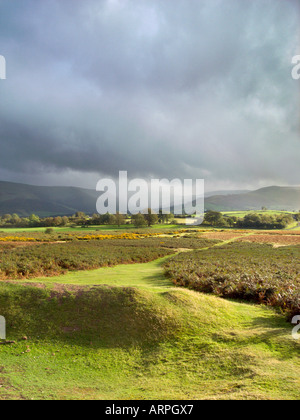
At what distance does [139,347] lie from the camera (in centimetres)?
926

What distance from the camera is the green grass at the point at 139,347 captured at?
22.5 feet

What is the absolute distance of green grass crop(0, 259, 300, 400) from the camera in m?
6.85

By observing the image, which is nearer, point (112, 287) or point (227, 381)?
point (227, 381)

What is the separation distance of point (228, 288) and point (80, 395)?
35.0 ft

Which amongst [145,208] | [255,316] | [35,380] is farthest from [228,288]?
[145,208]

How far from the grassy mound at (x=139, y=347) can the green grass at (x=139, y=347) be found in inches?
1.1

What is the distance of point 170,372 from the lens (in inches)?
306
